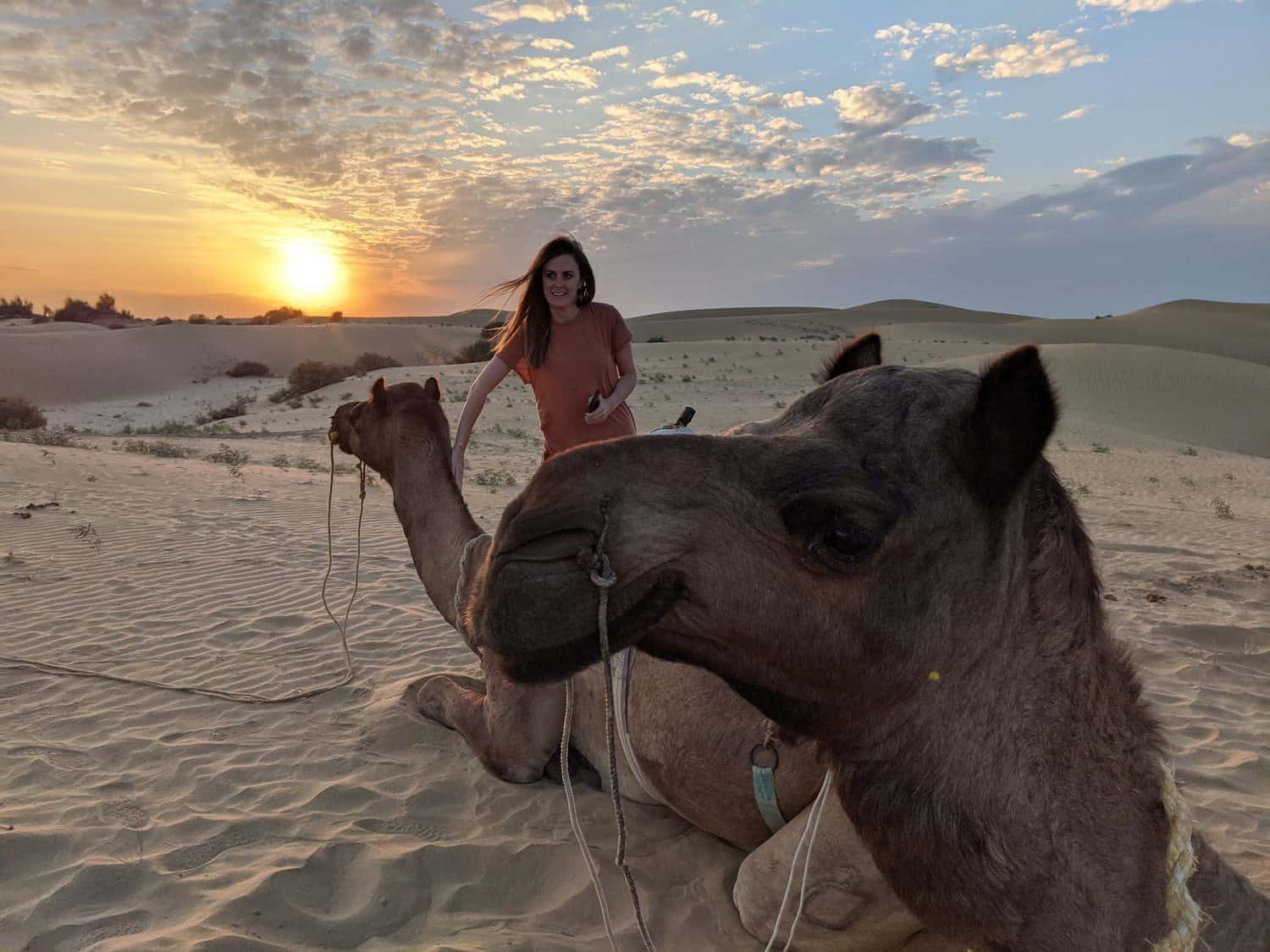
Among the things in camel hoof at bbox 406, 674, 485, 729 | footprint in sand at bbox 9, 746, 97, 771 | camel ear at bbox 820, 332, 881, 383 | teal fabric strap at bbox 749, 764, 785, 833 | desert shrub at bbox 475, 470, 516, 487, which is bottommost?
desert shrub at bbox 475, 470, 516, 487

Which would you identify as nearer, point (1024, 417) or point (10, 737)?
point (1024, 417)

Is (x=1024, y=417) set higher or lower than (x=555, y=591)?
higher

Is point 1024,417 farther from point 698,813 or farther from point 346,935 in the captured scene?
point 346,935

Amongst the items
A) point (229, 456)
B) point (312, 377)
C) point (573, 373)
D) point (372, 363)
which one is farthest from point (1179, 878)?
point (372, 363)

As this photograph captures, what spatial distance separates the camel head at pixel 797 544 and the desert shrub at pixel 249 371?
156 ft

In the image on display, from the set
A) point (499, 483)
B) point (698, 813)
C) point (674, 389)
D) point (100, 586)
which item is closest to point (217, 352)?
point (674, 389)

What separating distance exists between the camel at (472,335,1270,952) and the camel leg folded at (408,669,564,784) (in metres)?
2.15

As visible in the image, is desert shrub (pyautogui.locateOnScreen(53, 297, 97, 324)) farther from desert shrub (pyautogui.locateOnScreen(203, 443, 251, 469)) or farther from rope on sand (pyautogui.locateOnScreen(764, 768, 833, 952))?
rope on sand (pyautogui.locateOnScreen(764, 768, 833, 952))

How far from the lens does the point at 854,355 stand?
2.36 m

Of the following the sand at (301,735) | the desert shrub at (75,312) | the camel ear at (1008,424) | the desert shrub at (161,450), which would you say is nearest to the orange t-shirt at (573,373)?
the sand at (301,735)

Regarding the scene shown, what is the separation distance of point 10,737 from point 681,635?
15.6 feet

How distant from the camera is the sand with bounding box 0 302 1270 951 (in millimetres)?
3166

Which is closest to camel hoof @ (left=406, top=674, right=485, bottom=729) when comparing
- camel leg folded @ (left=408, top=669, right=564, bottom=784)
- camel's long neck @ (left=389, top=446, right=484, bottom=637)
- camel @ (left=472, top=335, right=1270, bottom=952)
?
camel leg folded @ (left=408, top=669, right=564, bottom=784)

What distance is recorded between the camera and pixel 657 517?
62.6 inches
